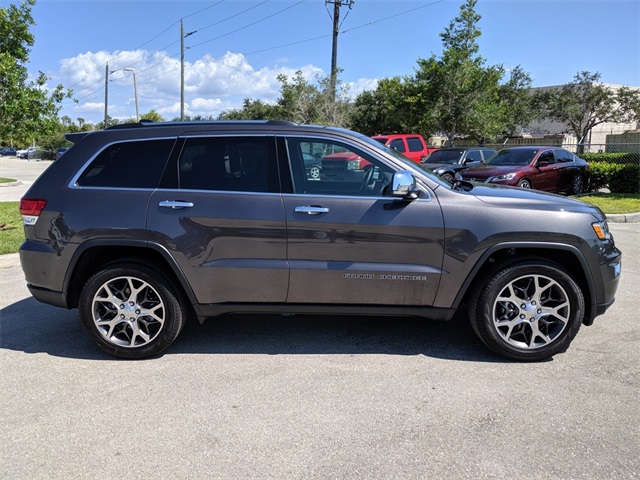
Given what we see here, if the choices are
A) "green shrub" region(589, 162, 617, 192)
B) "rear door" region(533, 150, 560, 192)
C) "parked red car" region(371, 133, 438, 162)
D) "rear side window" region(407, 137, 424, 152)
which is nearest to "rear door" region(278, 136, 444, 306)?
"rear door" region(533, 150, 560, 192)

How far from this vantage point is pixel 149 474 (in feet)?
8.65

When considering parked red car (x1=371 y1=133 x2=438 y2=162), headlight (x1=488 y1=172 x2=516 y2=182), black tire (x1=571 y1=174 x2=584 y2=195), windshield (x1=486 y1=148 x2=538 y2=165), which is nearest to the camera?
headlight (x1=488 y1=172 x2=516 y2=182)

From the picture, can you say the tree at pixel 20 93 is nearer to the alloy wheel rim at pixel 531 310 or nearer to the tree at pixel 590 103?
the alloy wheel rim at pixel 531 310

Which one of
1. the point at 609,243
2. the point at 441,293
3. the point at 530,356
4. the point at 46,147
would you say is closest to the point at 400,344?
the point at 441,293

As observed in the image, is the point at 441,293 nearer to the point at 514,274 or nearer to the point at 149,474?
the point at 514,274

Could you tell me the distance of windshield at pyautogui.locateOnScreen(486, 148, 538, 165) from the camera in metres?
13.8

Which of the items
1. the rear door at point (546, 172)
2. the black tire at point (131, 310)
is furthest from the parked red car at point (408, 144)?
the black tire at point (131, 310)

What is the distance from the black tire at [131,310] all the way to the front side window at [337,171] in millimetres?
1384

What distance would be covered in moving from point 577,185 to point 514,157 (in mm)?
2539

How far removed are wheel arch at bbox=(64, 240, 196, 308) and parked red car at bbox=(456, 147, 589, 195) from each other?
10.3 metres

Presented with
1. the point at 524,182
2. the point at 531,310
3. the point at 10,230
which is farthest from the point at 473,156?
the point at 531,310

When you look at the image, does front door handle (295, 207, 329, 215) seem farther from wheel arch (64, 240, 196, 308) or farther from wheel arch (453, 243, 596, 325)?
wheel arch (453, 243, 596, 325)

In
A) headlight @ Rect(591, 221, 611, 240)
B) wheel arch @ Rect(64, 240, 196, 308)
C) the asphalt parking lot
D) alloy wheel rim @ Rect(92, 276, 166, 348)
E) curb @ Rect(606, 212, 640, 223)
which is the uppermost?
headlight @ Rect(591, 221, 611, 240)

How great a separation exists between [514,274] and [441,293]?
583 mm
